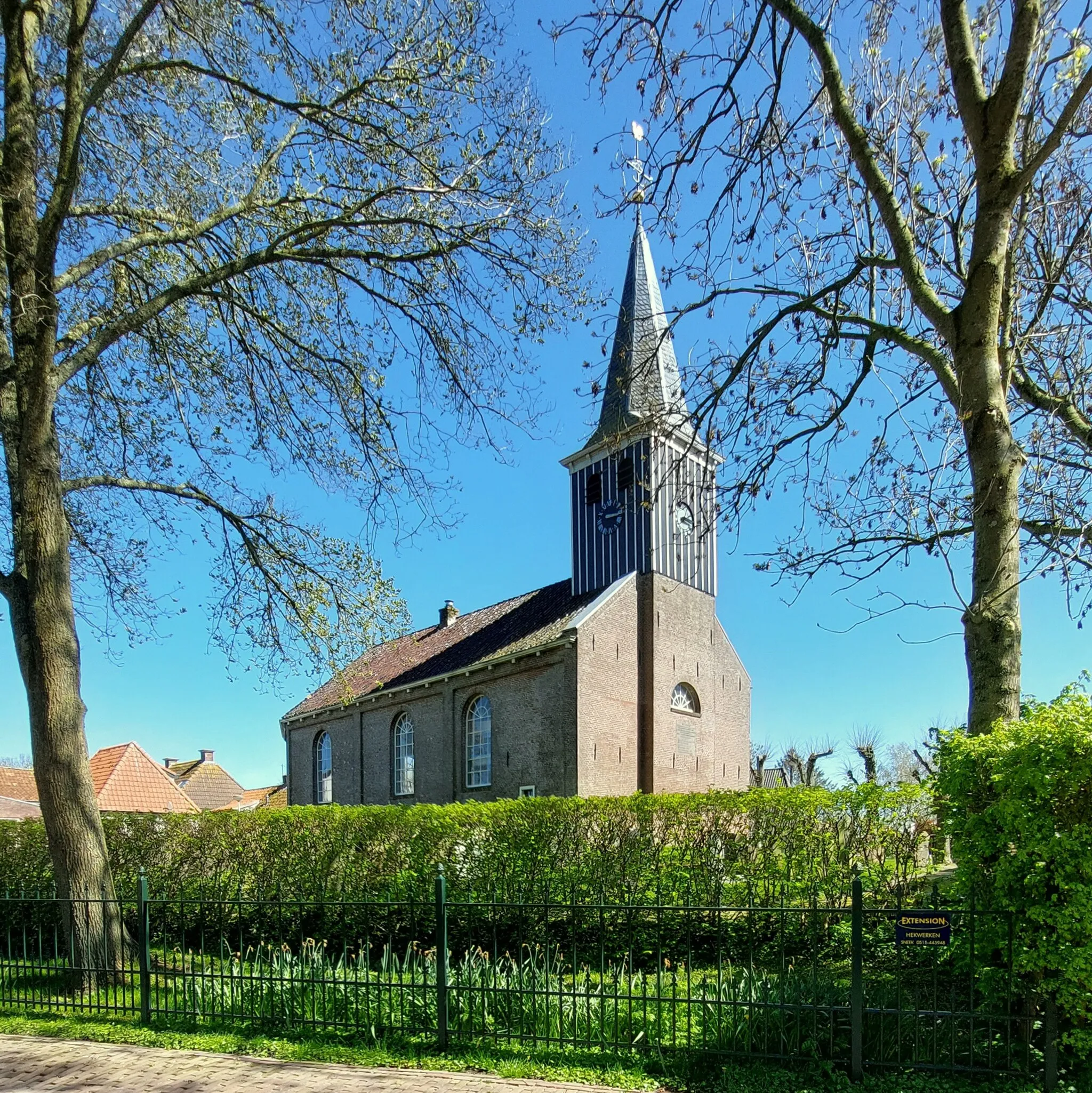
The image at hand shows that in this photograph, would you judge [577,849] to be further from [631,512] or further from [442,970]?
[631,512]

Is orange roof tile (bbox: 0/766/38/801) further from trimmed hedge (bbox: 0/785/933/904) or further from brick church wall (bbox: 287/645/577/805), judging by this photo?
trimmed hedge (bbox: 0/785/933/904)

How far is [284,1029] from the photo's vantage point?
21.9 feet

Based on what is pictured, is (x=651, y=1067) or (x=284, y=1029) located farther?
(x=284, y=1029)

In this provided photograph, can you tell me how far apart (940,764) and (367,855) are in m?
8.19

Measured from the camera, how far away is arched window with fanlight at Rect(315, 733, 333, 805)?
33.8 meters

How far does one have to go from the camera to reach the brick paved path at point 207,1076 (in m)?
5.38

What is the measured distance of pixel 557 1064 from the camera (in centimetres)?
572

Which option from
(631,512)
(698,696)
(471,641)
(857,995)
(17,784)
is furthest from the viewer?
Answer: (17,784)

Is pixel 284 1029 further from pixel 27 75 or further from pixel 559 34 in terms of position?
pixel 27 75

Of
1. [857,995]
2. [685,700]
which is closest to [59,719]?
[857,995]

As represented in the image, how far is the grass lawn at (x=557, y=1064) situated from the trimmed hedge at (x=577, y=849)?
342 centimetres

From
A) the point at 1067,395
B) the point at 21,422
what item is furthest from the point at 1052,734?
the point at 21,422

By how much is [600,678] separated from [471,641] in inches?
281

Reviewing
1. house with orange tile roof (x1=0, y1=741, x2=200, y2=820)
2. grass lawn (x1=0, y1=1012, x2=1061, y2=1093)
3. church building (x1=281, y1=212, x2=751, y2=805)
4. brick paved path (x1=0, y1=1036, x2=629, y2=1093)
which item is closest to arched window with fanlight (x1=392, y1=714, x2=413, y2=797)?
church building (x1=281, y1=212, x2=751, y2=805)
